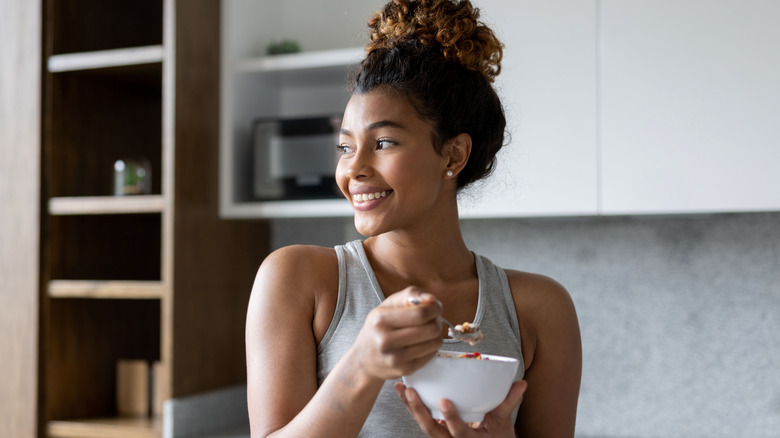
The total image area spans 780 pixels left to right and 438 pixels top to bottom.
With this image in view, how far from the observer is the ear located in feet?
3.84

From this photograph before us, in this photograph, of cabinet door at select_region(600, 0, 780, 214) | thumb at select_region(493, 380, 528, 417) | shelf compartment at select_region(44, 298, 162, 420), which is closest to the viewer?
thumb at select_region(493, 380, 528, 417)

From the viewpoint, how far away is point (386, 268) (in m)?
1.19

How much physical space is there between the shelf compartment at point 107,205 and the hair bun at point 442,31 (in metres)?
1.05

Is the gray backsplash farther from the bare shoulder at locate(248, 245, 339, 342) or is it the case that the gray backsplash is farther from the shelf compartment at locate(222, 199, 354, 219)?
the bare shoulder at locate(248, 245, 339, 342)

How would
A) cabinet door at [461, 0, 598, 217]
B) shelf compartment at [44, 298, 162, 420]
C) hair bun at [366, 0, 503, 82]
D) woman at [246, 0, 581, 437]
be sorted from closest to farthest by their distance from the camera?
woman at [246, 0, 581, 437] < hair bun at [366, 0, 503, 82] < cabinet door at [461, 0, 598, 217] < shelf compartment at [44, 298, 162, 420]

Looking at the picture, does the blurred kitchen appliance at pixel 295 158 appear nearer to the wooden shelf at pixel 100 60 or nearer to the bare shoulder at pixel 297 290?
the wooden shelf at pixel 100 60

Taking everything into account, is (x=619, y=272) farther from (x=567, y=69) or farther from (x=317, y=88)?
(x=317, y=88)

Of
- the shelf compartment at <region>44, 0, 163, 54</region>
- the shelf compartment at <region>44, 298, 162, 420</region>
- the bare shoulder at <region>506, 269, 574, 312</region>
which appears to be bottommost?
the shelf compartment at <region>44, 298, 162, 420</region>

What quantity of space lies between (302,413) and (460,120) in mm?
478

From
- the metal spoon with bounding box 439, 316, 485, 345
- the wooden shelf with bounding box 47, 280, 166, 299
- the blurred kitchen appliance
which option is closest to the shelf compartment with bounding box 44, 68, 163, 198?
the wooden shelf with bounding box 47, 280, 166, 299

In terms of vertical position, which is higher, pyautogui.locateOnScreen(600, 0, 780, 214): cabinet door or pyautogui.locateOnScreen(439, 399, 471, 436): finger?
pyautogui.locateOnScreen(600, 0, 780, 214): cabinet door

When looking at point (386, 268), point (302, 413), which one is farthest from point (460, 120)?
point (302, 413)

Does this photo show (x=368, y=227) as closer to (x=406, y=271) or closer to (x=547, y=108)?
(x=406, y=271)

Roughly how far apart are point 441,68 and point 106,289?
1.29m
